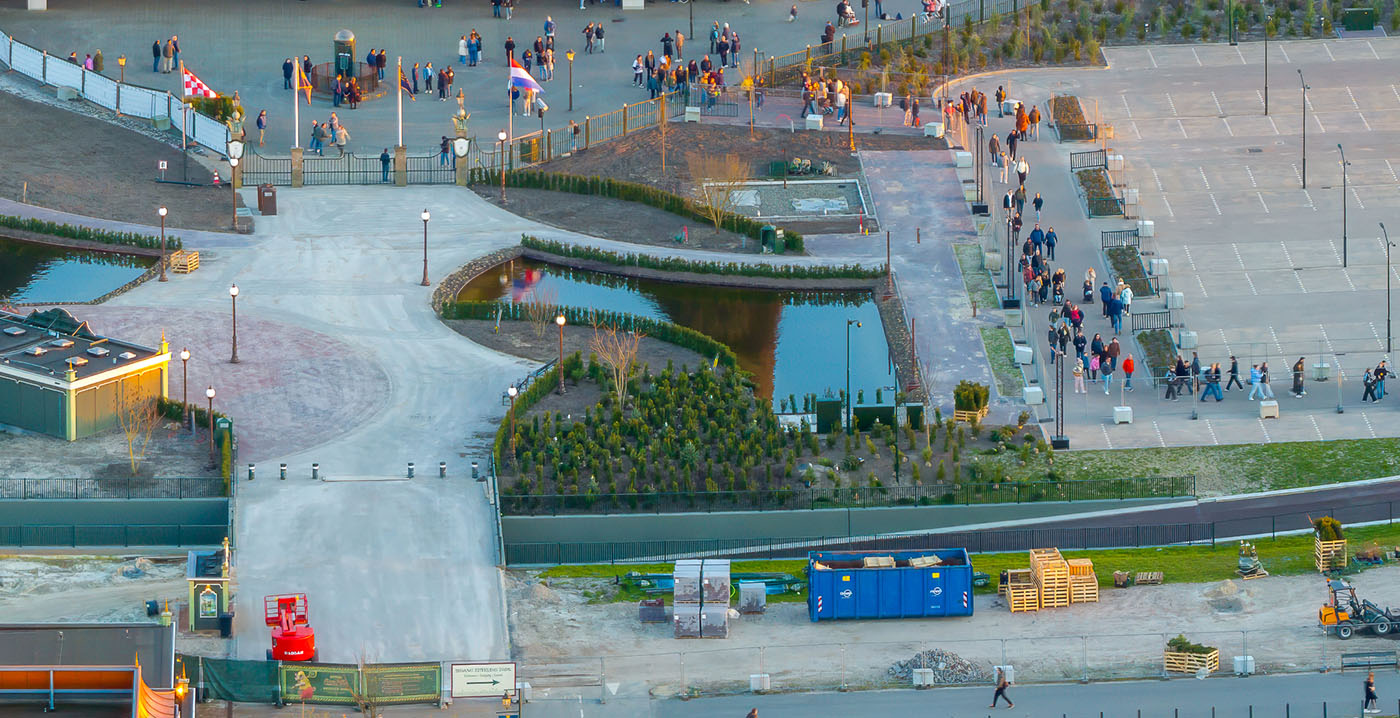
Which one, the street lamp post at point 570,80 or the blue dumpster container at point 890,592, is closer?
the blue dumpster container at point 890,592

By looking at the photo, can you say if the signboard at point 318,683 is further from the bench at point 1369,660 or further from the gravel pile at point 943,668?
the bench at point 1369,660

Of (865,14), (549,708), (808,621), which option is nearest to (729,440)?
(808,621)

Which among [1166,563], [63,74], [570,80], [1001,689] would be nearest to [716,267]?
[570,80]

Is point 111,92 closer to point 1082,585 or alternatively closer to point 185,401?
point 185,401

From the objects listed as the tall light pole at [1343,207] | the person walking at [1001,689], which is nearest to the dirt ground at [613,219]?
the tall light pole at [1343,207]

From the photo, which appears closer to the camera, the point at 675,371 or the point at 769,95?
the point at 675,371

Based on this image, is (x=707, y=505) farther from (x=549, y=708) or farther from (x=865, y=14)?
(x=865, y=14)
